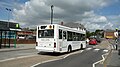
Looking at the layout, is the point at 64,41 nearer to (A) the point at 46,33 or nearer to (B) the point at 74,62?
(A) the point at 46,33

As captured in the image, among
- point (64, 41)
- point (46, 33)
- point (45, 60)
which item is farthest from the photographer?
point (64, 41)

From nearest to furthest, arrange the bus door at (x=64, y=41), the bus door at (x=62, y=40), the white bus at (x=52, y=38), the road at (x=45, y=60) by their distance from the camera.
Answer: the road at (x=45, y=60) → the white bus at (x=52, y=38) → the bus door at (x=62, y=40) → the bus door at (x=64, y=41)

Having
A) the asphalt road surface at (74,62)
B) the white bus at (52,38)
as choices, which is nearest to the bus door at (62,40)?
the white bus at (52,38)

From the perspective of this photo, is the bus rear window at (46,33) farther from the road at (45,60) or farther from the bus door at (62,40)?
the road at (45,60)

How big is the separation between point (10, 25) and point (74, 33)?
10.7 meters

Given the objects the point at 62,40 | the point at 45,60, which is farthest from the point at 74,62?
the point at 62,40

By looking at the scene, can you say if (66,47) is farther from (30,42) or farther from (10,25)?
(30,42)

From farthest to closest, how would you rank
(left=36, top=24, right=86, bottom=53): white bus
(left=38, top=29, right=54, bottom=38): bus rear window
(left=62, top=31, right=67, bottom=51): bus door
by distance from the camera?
(left=62, top=31, right=67, bottom=51): bus door < (left=38, top=29, right=54, bottom=38): bus rear window < (left=36, top=24, right=86, bottom=53): white bus

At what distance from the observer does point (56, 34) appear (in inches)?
717

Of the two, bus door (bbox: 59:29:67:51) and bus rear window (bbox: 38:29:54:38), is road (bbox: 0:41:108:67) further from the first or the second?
bus rear window (bbox: 38:29:54:38)

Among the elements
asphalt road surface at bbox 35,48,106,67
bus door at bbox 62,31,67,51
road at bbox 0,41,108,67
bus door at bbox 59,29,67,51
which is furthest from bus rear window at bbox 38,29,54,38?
asphalt road surface at bbox 35,48,106,67

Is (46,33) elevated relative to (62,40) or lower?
elevated

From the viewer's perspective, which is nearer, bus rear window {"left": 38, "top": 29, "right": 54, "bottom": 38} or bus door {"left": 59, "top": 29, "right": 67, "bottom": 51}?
bus rear window {"left": 38, "top": 29, "right": 54, "bottom": 38}

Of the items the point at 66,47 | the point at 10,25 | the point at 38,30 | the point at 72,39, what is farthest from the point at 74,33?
the point at 10,25
